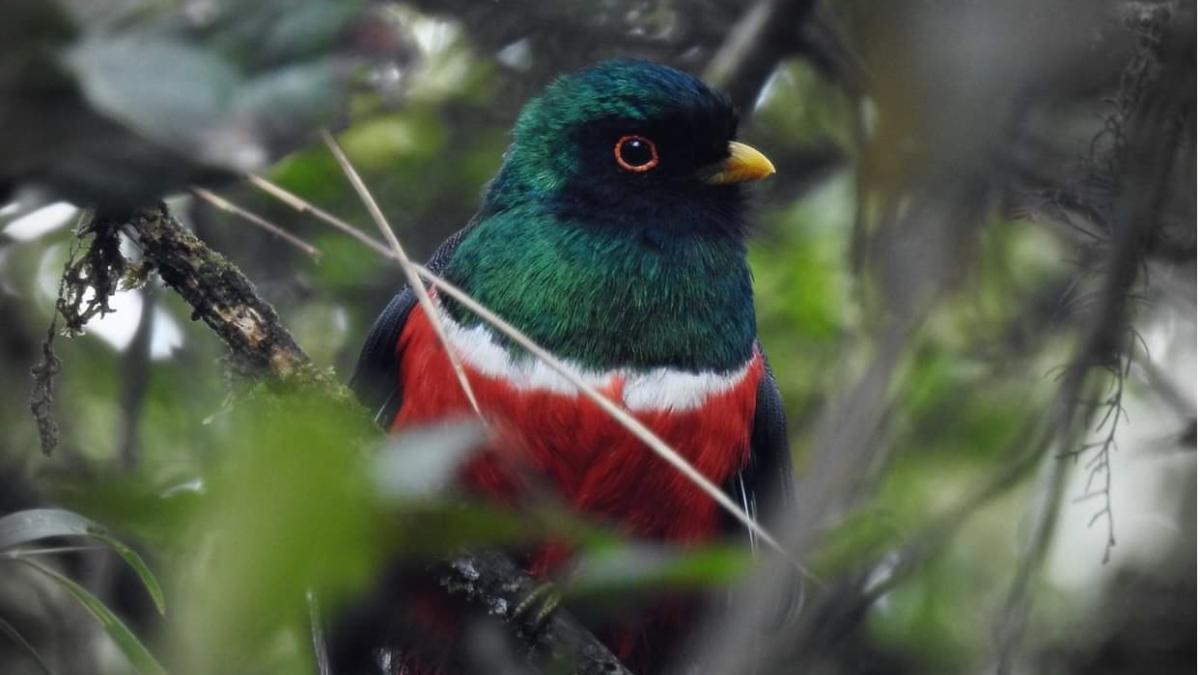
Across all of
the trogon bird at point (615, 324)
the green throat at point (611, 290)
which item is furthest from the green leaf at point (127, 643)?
the green throat at point (611, 290)

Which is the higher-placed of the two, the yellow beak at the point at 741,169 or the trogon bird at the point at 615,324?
the yellow beak at the point at 741,169

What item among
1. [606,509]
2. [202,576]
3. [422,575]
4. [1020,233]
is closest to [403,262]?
[422,575]

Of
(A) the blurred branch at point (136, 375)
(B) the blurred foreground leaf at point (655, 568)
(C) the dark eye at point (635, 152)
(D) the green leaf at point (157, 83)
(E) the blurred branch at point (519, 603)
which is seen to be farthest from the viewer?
(A) the blurred branch at point (136, 375)

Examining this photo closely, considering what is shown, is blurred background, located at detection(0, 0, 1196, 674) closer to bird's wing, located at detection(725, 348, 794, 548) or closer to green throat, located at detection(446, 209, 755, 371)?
bird's wing, located at detection(725, 348, 794, 548)

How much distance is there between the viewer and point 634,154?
3.72 m

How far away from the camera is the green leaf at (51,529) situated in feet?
5.99

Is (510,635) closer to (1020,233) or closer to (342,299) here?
(342,299)

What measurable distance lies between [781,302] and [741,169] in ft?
3.65

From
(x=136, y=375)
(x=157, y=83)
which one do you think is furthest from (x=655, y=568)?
(x=136, y=375)

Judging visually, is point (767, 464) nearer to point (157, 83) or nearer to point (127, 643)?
point (127, 643)

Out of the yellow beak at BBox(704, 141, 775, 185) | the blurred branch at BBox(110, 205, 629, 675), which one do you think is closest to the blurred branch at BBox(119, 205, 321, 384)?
the blurred branch at BBox(110, 205, 629, 675)

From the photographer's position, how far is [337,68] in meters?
1.44

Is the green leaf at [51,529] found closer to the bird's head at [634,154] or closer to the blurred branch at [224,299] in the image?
the blurred branch at [224,299]

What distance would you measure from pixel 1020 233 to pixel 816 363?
78 centimetres
